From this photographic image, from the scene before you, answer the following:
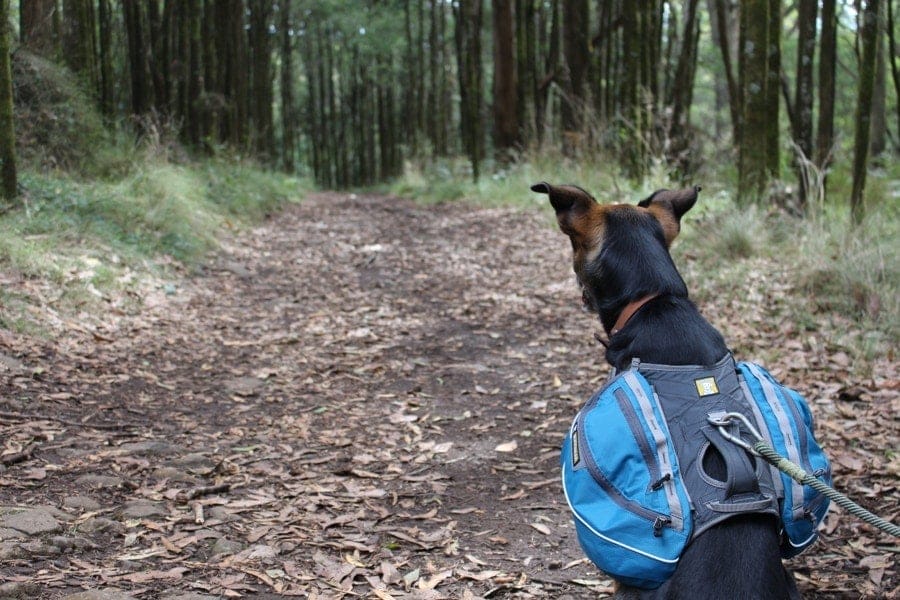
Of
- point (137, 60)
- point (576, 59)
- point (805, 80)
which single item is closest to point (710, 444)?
point (805, 80)

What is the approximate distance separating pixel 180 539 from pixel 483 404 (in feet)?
7.90

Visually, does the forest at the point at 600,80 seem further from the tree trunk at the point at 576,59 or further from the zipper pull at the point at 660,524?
the zipper pull at the point at 660,524

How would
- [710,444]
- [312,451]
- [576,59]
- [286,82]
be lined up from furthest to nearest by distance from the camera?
[286,82], [576,59], [312,451], [710,444]

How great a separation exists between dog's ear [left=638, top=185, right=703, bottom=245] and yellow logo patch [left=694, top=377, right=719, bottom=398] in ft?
2.55

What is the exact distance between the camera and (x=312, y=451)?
4.47m

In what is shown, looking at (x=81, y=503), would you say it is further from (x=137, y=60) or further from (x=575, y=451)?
(x=137, y=60)

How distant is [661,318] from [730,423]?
1.45ft

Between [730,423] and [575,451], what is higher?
[730,423]

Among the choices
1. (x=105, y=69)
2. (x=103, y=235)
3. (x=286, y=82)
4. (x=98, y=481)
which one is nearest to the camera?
(x=98, y=481)

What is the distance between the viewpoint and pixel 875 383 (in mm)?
4750

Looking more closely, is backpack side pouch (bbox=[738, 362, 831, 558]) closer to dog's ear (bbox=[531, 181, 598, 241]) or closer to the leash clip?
the leash clip

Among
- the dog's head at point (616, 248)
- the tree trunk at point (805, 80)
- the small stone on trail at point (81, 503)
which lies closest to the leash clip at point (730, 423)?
the dog's head at point (616, 248)

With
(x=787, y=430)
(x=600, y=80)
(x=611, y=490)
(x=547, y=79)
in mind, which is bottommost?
(x=611, y=490)

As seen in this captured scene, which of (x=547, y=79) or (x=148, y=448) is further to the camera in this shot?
(x=547, y=79)
